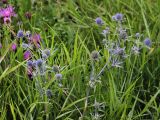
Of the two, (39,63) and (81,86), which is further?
(81,86)

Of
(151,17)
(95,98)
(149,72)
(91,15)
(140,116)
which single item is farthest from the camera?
(91,15)

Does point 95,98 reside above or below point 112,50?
below

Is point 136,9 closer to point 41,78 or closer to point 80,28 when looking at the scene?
point 80,28

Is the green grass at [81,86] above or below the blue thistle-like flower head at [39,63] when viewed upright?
below

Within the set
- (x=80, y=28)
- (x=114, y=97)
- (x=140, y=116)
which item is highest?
(x=80, y=28)

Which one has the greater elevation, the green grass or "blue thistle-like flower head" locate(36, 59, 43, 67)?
"blue thistle-like flower head" locate(36, 59, 43, 67)

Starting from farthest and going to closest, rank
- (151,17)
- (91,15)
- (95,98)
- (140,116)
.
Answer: (91,15)
(151,17)
(140,116)
(95,98)

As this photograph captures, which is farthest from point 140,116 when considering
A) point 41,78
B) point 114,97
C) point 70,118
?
point 41,78

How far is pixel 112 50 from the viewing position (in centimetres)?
188

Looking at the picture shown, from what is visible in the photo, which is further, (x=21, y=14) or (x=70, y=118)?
(x=21, y=14)

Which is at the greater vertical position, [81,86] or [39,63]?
[39,63]

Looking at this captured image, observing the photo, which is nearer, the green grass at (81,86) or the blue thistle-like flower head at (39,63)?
the blue thistle-like flower head at (39,63)

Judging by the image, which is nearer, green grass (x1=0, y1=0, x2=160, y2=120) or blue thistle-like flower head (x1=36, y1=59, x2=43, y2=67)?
blue thistle-like flower head (x1=36, y1=59, x2=43, y2=67)

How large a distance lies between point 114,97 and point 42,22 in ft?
3.16
